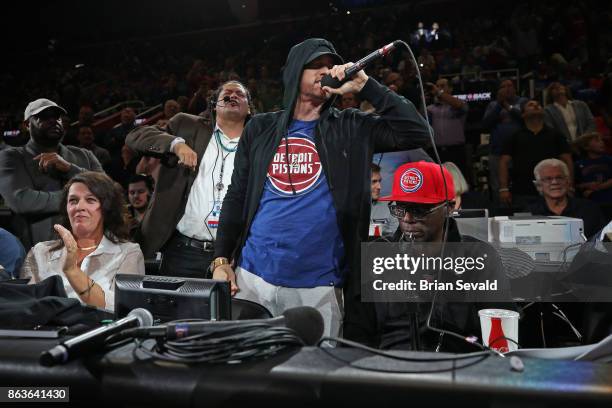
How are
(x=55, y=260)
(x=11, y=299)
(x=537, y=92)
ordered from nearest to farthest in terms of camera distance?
(x=11, y=299), (x=55, y=260), (x=537, y=92)

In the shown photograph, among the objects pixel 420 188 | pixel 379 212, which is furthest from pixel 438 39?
pixel 420 188

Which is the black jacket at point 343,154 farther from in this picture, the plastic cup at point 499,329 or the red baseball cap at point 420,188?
the plastic cup at point 499,329

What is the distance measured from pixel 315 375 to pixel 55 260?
1.80 m

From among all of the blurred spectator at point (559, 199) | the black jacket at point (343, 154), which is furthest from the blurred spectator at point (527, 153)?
the black jacket at point (343, 154)

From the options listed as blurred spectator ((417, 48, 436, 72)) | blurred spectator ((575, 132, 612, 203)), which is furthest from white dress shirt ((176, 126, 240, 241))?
blurred spectator ((417, 48, 436, 72))

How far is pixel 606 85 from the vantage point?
668cm

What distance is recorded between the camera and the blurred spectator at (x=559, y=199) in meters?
3.76

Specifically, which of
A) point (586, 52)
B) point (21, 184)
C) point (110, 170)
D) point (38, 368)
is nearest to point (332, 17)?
point (586, 52)

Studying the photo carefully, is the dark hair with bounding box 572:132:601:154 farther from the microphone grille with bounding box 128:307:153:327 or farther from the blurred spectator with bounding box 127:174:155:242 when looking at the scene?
the microphone grille with bounding box 128:307:153:327

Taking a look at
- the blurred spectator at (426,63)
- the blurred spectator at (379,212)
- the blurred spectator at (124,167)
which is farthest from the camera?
the blurred spectator at (426,63)

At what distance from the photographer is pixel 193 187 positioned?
8.96 feet

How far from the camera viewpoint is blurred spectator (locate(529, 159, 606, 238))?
376cm

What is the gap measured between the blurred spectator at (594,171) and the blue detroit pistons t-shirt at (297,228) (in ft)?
11.6

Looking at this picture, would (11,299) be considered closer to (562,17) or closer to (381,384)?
(381,384)
